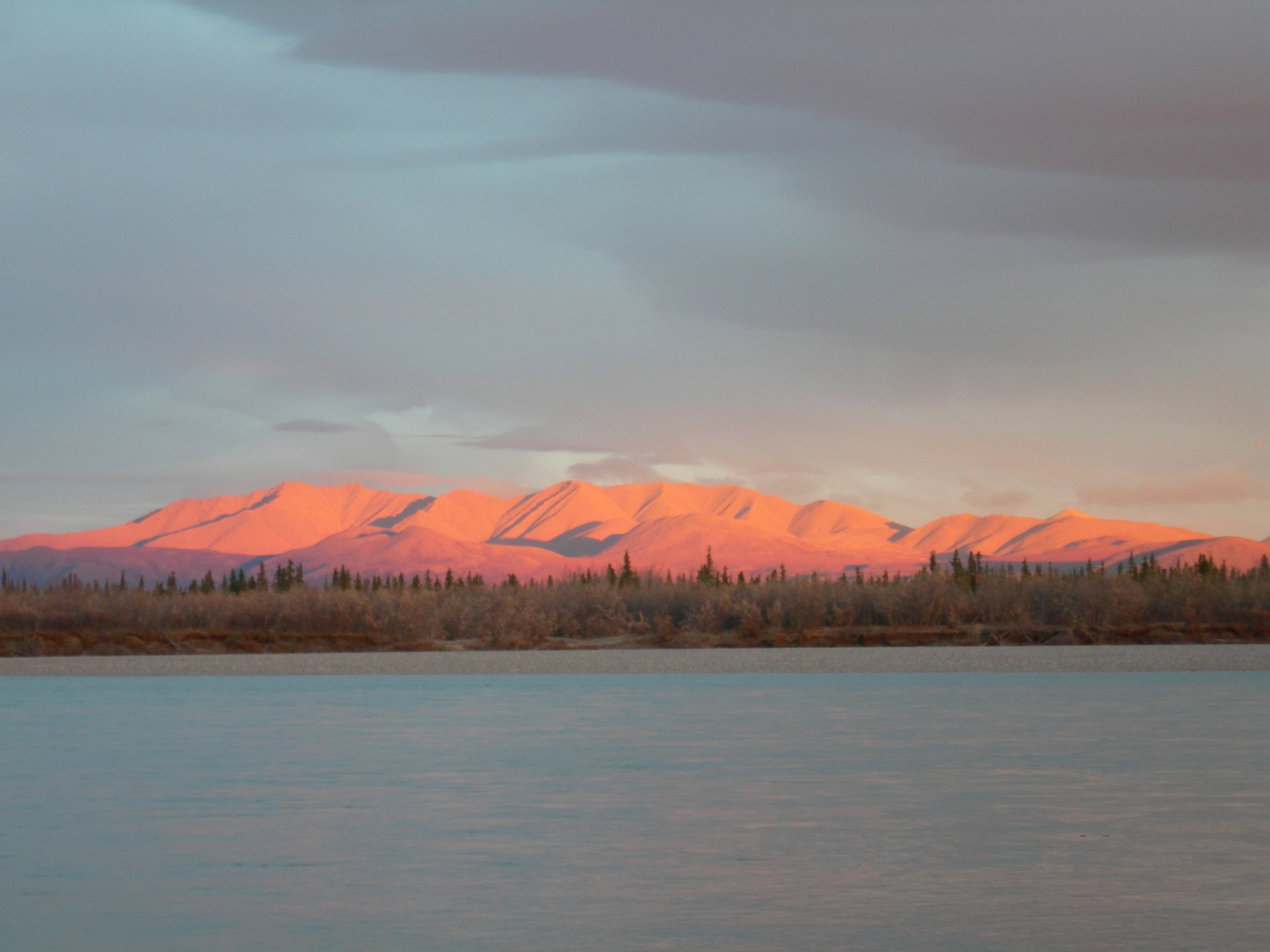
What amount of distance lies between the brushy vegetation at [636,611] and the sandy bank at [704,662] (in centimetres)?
425

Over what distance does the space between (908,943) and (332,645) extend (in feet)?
153

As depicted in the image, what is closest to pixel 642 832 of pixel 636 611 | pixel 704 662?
pixel 704 662

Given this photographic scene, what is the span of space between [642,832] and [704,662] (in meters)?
31.4

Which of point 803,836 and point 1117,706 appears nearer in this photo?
point 803,836

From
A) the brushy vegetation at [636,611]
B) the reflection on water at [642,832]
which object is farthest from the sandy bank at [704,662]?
the reflection on water at [642,832]

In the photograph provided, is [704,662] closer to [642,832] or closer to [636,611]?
[636,611]

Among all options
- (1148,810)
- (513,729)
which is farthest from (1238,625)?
(1148,810)

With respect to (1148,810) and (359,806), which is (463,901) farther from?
(1148,810)

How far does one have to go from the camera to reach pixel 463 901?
366 inches

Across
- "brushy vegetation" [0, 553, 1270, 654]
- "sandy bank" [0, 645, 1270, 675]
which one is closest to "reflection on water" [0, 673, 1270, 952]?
"sandy bank" [0, 645, 1270, 675]

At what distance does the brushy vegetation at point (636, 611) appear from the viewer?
5394 cm

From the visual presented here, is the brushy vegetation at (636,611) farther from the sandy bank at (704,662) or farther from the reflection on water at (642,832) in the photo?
the reflection on water at (642,832)

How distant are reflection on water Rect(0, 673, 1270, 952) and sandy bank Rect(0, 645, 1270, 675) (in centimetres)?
1678

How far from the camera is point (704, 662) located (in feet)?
142
